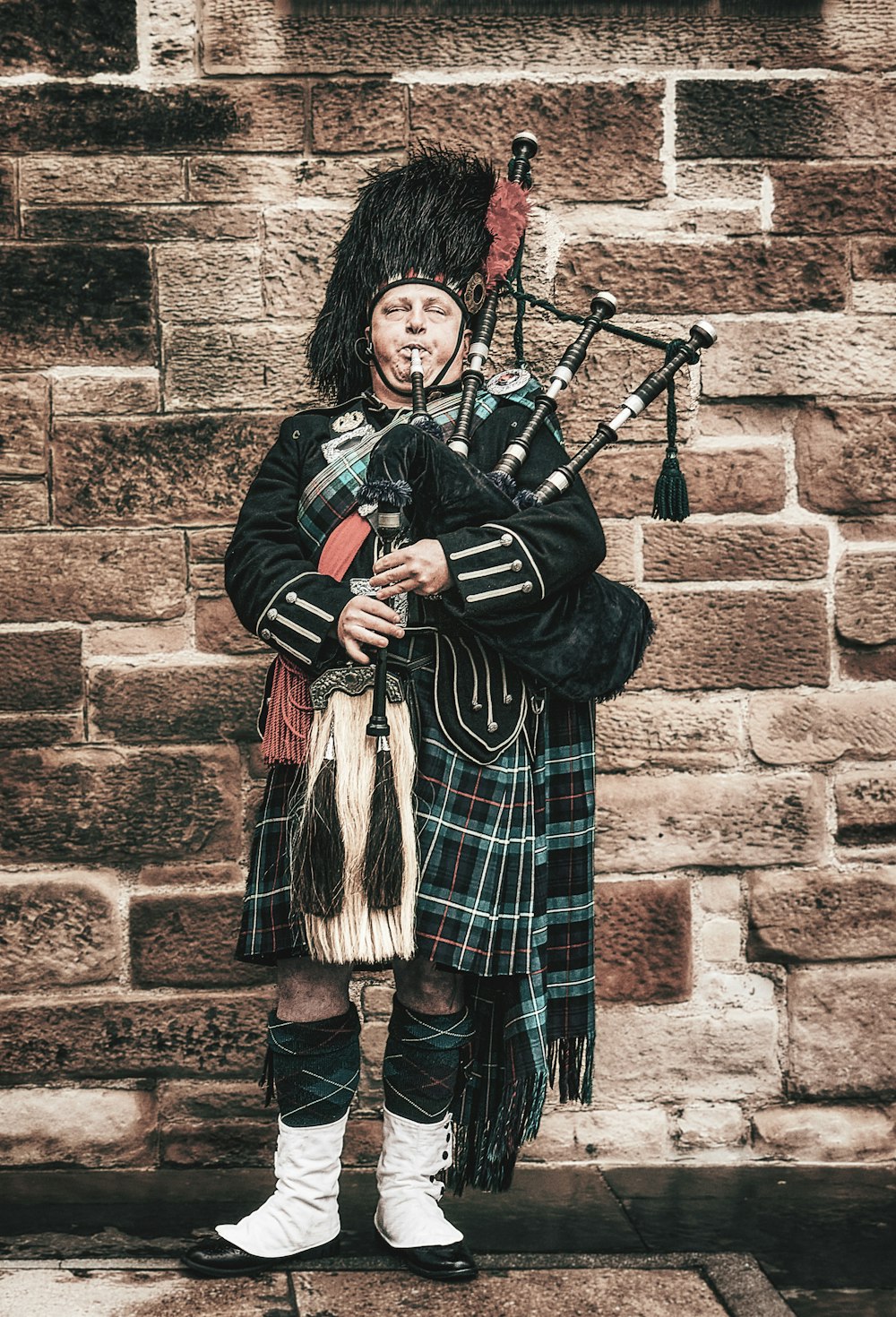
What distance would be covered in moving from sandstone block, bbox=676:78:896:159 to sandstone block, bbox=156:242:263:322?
3.09 feet

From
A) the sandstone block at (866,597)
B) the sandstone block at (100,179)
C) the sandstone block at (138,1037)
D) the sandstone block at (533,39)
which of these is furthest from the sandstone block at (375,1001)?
the sandstone block at (533,39)

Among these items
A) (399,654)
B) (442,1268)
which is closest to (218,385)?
(399,654)

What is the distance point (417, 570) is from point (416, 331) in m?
0.44

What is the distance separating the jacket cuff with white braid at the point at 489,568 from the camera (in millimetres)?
2277

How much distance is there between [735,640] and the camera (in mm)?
3180

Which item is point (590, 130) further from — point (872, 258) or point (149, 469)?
point (149, 469)

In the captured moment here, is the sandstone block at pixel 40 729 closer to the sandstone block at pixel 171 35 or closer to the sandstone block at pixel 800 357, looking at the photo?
the sandstone block at pixel 171 35

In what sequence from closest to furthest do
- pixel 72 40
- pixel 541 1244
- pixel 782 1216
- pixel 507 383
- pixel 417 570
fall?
pixel 417 570, pixel 507 383, pixel 541 1244, pixel 782 1216, pixel 72 40

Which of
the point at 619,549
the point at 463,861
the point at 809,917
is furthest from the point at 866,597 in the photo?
the point at 463,861

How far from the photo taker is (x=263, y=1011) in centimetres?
315

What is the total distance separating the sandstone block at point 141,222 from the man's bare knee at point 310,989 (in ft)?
5.07

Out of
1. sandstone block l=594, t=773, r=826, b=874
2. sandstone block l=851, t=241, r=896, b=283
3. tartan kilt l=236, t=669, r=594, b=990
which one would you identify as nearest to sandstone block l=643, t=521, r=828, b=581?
sandstone block l=594, t=773, r=826, b=874

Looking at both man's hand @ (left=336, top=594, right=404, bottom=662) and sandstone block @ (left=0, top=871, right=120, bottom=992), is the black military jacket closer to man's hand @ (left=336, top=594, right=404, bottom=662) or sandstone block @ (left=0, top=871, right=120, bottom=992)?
man's hand @ (left=336, top=594, right=404, bottom=662)

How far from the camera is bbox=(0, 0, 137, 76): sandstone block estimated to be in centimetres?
310
